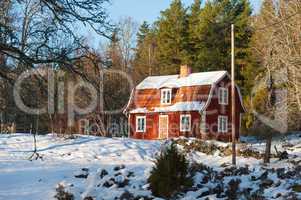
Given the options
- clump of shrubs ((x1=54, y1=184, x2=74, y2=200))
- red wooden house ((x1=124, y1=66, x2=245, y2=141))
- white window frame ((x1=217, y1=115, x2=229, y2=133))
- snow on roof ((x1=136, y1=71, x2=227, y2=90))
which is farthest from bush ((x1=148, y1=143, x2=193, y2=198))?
white window frame ((x1=217, y1=115, x2=229, y2=133))

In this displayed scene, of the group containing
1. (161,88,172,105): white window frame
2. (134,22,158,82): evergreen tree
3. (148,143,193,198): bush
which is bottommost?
(148,143,193,198): bush

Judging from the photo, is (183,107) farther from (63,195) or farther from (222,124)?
(63,195)

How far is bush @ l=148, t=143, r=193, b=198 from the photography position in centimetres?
1377

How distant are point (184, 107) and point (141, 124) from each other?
4.79 meters

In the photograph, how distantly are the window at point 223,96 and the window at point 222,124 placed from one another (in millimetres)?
1283

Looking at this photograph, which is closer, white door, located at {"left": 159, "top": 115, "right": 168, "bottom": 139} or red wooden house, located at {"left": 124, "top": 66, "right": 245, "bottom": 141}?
red wooden house, located at {"left": 124, "top": 66, "right": 245, "bottom": 141}

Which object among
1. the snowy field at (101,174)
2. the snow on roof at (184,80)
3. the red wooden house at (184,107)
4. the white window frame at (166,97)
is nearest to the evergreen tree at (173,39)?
the snow on roof at (184,80)

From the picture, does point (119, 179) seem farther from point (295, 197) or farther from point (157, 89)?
point (157, 89)

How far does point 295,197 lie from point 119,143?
19327 millimetres

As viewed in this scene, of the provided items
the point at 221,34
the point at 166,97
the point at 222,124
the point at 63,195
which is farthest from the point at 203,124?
the point at 63,195

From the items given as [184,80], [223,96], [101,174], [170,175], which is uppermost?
[184,80]

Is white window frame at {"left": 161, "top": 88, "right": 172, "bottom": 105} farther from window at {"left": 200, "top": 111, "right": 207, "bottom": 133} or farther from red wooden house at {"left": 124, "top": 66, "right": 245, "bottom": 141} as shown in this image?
window at {"left": 200, "top": 111, "right": 207, "bottom": 133}

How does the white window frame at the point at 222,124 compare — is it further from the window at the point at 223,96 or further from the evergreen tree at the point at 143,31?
the evergreen tree at the point at 143,31

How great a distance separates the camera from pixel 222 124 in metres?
46.1
